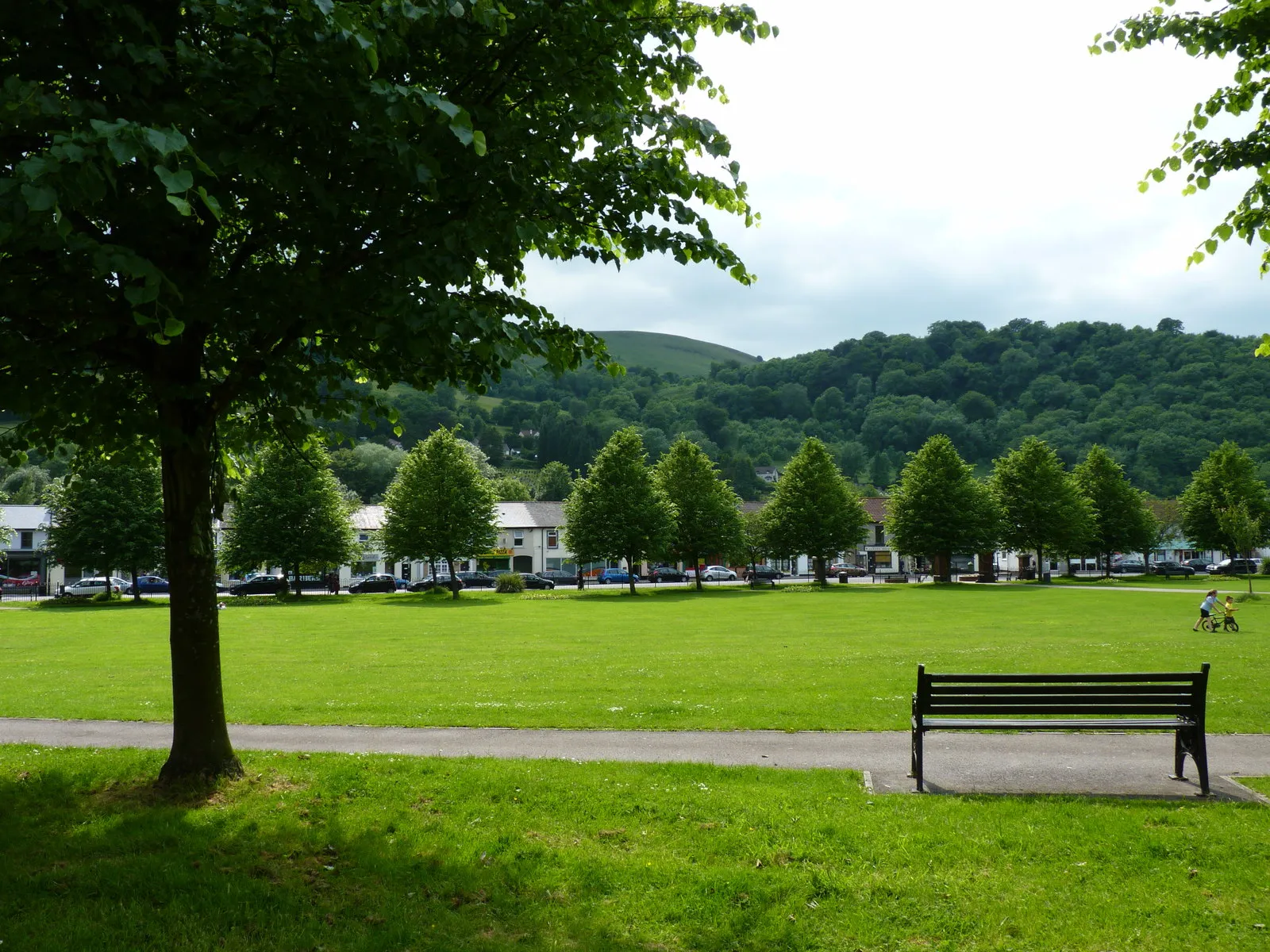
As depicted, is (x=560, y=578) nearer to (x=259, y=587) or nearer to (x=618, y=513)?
(x=618, y=513)

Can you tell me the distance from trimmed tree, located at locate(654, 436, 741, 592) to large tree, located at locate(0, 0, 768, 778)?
6348 centimetres

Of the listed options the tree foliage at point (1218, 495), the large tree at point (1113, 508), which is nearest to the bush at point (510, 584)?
the large tree at point (1113, 508)

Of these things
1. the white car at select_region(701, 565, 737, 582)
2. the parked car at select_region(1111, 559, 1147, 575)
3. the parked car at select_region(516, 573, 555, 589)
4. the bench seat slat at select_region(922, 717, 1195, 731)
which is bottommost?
the parked car at select_region(1111, 559, 1147, 575)

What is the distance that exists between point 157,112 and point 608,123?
3096 millimetres

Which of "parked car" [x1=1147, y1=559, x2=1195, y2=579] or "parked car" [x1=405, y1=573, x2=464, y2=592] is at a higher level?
"parked car" [x1=405, y1=573, x2=464, y2=592]

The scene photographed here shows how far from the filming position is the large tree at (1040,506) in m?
79.2

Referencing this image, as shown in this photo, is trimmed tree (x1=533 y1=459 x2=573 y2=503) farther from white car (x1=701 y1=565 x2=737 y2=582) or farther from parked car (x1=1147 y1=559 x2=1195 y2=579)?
parked car (x1=1147 y1=559 x2=1195 y2=579)

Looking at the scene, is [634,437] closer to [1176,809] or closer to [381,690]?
[381,690]

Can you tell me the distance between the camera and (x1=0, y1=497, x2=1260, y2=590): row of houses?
89.4m

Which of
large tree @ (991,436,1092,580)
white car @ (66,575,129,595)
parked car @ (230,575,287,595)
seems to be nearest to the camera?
white car @ (66,575,129,595)

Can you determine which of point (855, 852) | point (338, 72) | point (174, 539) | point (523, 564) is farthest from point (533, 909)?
point (523, 564)

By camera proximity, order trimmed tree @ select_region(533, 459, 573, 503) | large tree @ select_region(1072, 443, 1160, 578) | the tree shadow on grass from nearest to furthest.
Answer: the tree shadow on grass, large tree @ select_region(1072, 443, 1160, 578), trimmed tree @ select_region(533, 459, 573, 503)

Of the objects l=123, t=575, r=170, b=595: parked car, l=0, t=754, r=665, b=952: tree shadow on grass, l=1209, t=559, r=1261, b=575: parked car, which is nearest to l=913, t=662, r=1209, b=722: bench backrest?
l=0, t=754, r=665, b=952: tree shadow on grass

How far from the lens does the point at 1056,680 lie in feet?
30.4
